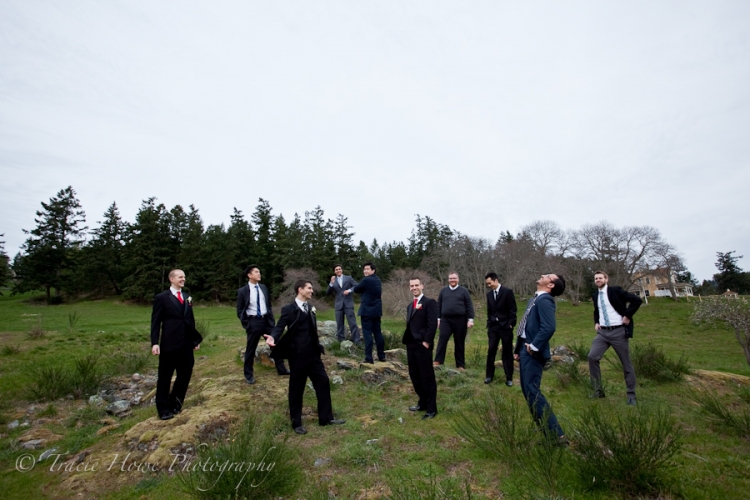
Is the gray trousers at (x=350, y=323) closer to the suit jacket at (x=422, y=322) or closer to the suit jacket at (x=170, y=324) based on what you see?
the suit jacket at (x=422, y=322)

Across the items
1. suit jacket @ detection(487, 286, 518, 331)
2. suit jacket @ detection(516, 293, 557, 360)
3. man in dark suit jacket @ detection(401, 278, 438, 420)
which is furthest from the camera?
suit jacket @ detection(487, 286, 518, 331)

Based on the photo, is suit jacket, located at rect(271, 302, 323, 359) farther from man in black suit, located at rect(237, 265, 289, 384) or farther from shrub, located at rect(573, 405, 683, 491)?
shrub, located at rect(573, 405, 683, 491)

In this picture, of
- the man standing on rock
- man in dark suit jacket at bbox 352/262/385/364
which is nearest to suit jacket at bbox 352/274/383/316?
man in dark suit jacket at bbox 352/262/385/364

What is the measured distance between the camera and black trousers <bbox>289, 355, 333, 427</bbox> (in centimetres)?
457

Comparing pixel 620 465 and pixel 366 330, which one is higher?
pixel 366 330

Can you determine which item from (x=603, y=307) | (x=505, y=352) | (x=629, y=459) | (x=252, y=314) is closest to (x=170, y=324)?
(x=252, y=314)

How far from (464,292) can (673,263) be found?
48638mm

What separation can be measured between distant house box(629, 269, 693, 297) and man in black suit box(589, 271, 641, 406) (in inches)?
1811

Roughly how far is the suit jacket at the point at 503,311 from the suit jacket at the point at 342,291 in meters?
2.99

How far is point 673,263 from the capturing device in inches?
1666

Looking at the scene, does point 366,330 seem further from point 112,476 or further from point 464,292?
point 112,476

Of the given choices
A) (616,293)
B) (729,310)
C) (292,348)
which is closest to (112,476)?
(292,348)

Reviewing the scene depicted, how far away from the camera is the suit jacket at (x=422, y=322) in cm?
510

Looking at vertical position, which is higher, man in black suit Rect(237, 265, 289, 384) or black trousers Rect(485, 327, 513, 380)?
man in black suit Rect(237, 265, 289, 384)
